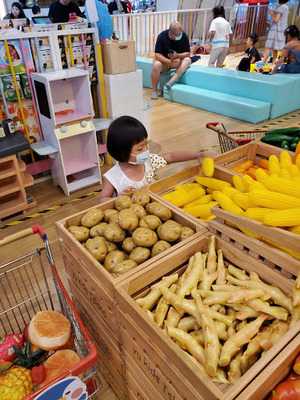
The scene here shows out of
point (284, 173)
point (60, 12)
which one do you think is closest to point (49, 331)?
point (284, 173)

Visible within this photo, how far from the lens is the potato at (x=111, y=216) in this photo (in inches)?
56.4

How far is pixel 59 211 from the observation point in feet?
10.3

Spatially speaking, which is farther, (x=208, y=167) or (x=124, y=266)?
(x=208, y=167)

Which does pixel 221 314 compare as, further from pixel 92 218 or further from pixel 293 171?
pixel 293 171

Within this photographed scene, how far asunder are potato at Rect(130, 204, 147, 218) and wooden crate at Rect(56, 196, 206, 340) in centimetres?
14

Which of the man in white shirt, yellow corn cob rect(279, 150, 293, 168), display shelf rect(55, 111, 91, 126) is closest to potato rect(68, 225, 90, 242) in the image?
yellow corn cob rect(279, 150, 293, 168)

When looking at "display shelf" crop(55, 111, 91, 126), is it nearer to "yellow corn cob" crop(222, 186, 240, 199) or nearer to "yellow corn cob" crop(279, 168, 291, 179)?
"yellow corn cob" crop(222, 186, 240, 199)

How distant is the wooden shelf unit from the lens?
2.90 meters

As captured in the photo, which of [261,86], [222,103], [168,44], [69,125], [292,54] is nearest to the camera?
[69,125]

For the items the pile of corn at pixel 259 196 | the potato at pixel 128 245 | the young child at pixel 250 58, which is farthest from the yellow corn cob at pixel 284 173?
the young child at pixel 250 58

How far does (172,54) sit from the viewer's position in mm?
6523

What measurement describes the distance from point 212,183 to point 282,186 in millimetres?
474

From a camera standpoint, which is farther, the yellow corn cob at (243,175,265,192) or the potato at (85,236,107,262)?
the yellow corn cob at (243,175,265,192)

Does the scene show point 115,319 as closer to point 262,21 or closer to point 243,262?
point 243,262
